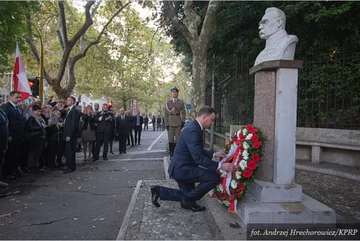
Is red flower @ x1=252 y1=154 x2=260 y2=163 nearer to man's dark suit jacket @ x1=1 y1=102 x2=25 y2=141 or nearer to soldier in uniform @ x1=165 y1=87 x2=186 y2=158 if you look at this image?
soldier in uniform @ x1=165 y1=87 x2=186 y2=158

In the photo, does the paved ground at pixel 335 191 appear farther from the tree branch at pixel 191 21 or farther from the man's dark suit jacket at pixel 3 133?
the man's dark suit jacket at pixel 3 133

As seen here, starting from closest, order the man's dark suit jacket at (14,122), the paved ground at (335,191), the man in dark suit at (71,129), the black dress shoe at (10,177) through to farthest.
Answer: the paved ground at (335,191) < the man's dark suit jacket at (14,122) < the black dress shoe at (10,177) < the man in dark suit at (71,129)

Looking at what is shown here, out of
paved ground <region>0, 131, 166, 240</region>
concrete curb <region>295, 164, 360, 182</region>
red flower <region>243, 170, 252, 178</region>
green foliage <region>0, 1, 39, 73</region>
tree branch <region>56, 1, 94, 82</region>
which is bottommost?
paved ground <region>0, 131, 166, 240</region>

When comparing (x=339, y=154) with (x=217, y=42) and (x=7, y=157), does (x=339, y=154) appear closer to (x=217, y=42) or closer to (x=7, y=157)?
(x=217, y=42)

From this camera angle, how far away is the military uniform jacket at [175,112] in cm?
852

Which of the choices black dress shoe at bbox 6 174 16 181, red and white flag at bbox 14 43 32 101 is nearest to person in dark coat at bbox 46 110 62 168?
red and white flag at bbox 14 43 32 101

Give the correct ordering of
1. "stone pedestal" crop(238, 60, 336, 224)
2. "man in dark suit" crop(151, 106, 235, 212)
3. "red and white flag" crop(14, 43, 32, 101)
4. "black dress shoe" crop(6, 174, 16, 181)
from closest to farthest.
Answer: "stone pedestal" crop(238, 60, 336, 224)
"man in dark suit" crop(151, 106, 235, 212)
"black dress shoe" crop(6, 174, 16, 181)
"red and white flag" crop(14, 43, 32, 101)

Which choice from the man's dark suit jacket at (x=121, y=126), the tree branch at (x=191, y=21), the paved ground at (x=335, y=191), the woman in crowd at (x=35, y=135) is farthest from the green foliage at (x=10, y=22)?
the paved ground at (x=335, y=191)

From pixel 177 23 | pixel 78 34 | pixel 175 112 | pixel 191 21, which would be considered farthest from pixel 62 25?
pixel 175 112

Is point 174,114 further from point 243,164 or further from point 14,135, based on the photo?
point 243,164

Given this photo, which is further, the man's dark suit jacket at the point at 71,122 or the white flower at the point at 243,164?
the man's dark suit jacket at the point at 71,122

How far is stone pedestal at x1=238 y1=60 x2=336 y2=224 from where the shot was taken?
3.79 meters

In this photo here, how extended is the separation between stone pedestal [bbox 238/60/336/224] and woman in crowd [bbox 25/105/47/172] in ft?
19.3

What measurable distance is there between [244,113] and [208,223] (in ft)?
19.9
